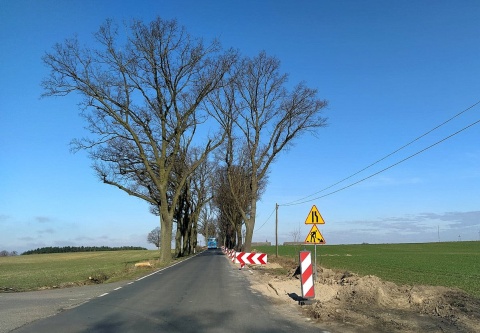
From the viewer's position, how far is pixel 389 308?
10.9m

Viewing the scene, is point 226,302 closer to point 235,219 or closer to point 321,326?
point 321,326

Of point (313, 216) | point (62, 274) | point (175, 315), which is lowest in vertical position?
point (62, 274)

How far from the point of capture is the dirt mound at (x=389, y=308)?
8.76 meters

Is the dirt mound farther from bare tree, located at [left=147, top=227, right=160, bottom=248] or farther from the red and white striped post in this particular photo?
bare tree, located at [left=147, top=227, right=160, bottom=248]

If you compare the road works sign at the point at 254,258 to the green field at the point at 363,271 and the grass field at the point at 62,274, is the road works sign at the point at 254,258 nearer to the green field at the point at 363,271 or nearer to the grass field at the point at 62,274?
the green field at the point at 363,271

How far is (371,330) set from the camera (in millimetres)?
8539

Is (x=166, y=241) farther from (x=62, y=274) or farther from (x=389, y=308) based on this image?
(x=389, y=308)

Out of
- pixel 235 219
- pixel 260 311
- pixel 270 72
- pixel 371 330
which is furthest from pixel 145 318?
pixel 235 219

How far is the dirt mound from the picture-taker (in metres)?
8.76

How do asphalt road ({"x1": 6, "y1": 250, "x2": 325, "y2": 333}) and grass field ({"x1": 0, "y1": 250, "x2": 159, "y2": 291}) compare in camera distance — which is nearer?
asphalt road ({"x1": 6, "y1": 250, "x2": 325, "y2": 333})

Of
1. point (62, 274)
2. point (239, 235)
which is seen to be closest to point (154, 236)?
point (239, 235)

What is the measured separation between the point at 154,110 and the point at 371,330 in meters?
31.2

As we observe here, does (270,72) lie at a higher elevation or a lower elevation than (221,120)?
higher

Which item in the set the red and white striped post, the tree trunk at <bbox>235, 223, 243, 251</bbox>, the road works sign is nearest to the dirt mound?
the red and white striped post
